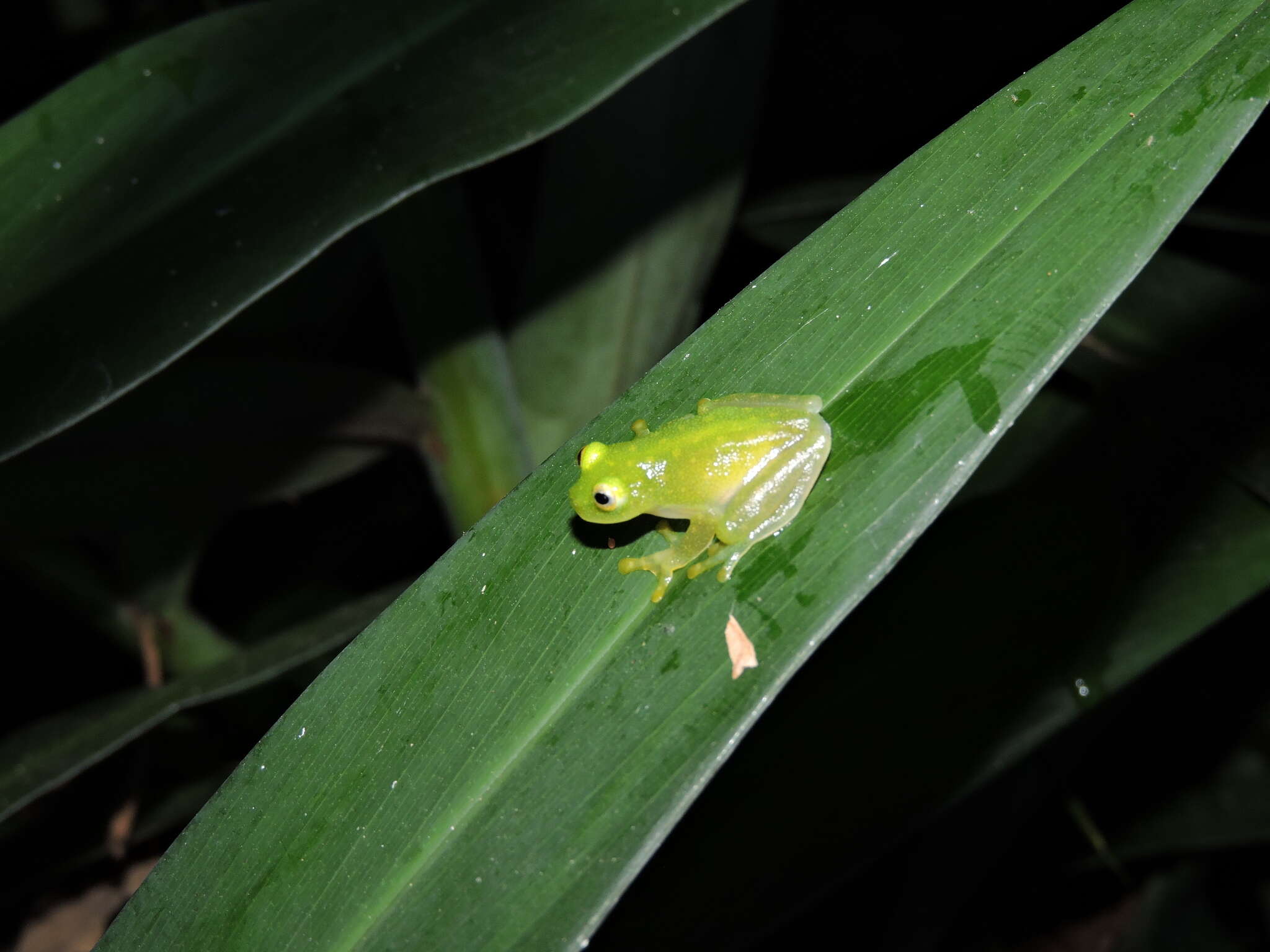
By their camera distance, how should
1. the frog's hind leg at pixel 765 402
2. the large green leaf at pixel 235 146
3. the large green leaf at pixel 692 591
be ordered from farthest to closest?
the large green leaf at pixel 235 146 → the frog's hind leg at pixel 765 402 → the large green leaf at pixel 692 591

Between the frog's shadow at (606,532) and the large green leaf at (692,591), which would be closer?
the large green leaf at (692,591)

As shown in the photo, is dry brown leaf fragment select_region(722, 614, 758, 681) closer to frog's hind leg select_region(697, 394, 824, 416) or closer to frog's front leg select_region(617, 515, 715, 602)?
frog's front leg select_region(617, 515, 715, 602)

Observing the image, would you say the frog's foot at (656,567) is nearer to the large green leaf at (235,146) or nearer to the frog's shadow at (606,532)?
the frog's shadow at (606,532)

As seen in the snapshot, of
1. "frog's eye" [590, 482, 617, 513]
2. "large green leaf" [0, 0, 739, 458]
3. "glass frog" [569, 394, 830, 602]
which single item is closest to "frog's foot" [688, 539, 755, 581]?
"glass frog" [569, 394, 830, 602]

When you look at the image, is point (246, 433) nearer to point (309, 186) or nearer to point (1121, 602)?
point (309, 186)

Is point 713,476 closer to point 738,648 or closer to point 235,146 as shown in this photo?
point 738,648

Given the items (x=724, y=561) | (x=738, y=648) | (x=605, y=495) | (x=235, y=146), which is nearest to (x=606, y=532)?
(x=605, y=495)

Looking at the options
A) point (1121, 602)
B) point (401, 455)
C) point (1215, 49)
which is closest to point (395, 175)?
point (1215, 49)

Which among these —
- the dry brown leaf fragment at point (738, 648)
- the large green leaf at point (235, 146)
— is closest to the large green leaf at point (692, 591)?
the dry brown leaf fragment at point (738, 648)
